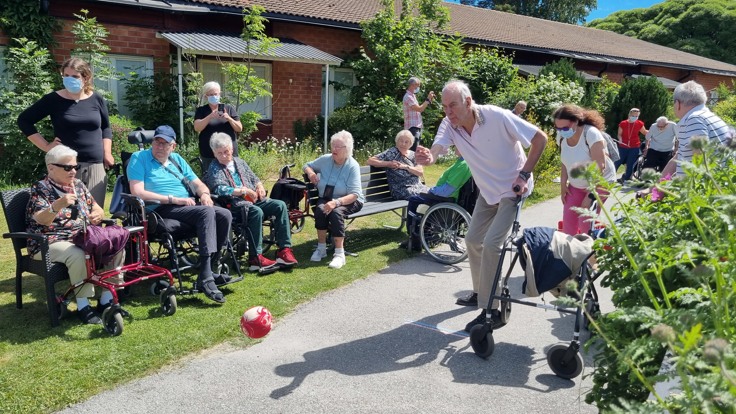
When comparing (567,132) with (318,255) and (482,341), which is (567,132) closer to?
(482,341)

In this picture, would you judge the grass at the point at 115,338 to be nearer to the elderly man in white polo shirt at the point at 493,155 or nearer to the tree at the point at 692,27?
the elderly man in white polo shirt at the point at 493,155

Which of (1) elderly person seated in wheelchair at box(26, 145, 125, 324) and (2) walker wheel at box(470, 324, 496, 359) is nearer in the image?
(2) walker wheel at box(470, 324, 496, 359)

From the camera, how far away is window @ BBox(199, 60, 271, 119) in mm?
13938

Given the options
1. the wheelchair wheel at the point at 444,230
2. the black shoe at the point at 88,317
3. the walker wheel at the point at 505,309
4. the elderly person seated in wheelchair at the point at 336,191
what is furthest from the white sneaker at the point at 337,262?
the black shoe at the point at 88,317

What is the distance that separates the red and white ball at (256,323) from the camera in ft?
14.4

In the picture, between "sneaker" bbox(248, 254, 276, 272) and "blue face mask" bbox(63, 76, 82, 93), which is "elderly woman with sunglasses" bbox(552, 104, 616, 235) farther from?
"blue face mask" bbox(63, 76, 82, 93)

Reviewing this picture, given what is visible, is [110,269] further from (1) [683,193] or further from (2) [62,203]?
(1) [683,193]

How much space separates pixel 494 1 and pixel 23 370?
60.1 metres

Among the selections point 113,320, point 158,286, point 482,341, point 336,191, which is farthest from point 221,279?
point 482,341

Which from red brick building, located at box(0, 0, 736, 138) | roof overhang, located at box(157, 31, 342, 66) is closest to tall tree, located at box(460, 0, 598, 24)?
red brick building, located at box(0, 0, 736, 138)

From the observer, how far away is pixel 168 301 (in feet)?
15.8

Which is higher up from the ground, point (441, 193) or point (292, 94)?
point (292, 94)

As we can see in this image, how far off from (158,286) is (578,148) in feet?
13.4

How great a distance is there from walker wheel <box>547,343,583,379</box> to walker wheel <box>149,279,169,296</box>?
3400 millimetres
